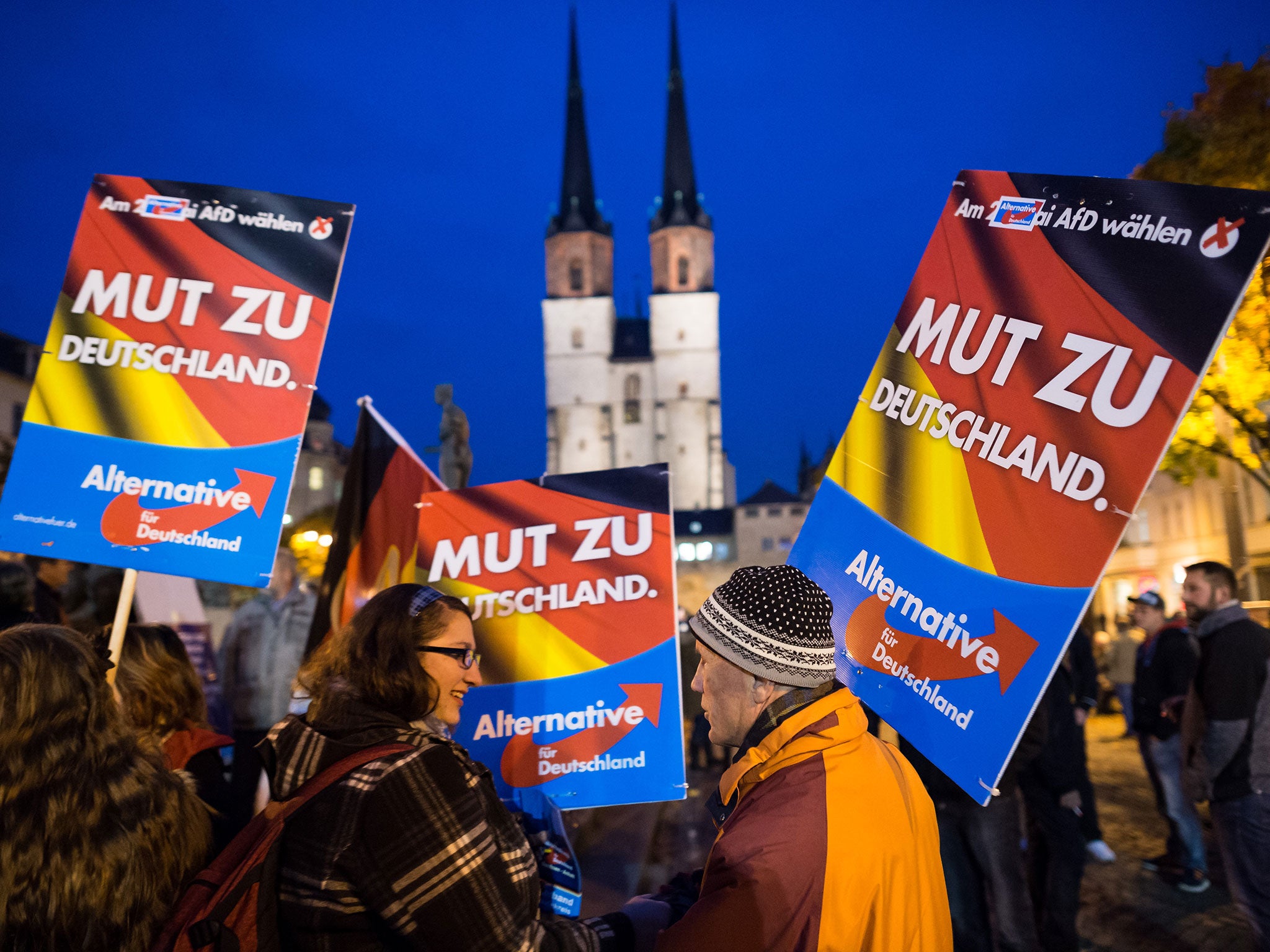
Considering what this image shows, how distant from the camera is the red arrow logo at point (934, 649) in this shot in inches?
88.7

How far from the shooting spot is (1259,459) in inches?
455

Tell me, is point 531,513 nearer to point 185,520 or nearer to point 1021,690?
point 185,520

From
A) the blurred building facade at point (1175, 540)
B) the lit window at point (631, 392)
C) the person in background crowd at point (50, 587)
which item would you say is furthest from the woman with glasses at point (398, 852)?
the lit window at point (631, 392)

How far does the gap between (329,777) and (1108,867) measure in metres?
6.24

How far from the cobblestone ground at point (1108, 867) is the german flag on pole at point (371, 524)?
2355 millimetres

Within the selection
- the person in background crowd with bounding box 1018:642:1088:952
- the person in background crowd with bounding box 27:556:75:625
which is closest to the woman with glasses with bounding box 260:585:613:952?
the person in background crowd with bounding box 1018:642:1088:952

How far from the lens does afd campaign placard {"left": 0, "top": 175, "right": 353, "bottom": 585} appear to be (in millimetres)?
3580

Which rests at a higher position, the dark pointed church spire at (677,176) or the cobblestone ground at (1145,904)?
the dark pointed church spire at (677,176)

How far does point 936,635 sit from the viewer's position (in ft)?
8.02

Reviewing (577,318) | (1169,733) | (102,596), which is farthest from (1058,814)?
(577,318)

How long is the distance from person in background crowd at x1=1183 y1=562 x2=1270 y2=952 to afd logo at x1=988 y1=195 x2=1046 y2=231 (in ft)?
8.57

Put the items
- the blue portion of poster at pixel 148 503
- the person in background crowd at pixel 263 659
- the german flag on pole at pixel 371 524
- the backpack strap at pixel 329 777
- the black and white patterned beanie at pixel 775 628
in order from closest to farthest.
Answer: the backpack strap at pixel 329 777 < the black and white patterned beanie at pixel 775 628 < the blue portion of poster at pixel 148 503 < the german flag on pole at pixel 371 524 < the person in background crowd at pixel 263 659

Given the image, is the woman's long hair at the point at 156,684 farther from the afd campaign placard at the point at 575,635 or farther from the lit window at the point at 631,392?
the lit window at the point at 631,392

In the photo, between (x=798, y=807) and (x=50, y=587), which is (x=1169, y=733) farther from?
(x=50, y=587)
